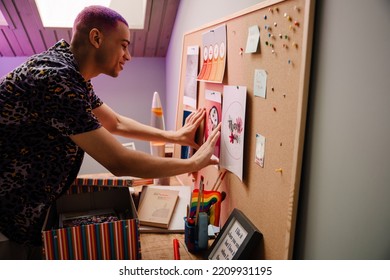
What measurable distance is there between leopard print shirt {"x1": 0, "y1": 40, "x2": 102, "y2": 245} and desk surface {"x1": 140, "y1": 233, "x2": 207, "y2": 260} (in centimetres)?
35

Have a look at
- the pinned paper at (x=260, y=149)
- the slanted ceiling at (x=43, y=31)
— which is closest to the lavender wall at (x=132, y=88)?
the slanted ceiling at (x=43, y=31)

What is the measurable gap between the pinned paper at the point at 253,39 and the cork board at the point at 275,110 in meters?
0.01

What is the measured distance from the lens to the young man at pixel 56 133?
99cm

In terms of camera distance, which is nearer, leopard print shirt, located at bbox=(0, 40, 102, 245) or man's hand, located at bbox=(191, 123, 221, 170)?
leopard print shirt, located at bbox=(0, 40, 102, 245)

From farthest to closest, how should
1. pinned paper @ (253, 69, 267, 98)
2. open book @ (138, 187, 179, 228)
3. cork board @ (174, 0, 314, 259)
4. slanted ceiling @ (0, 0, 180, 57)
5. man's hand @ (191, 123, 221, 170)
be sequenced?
slanted ceiling @ (0, 0, 180, 57)
open book @ (138, 187, 179, 228)
man's hand @ (191, 123, 221, 170)
pinned paper @ (253, 69, 267, 98)
cork board @ (174, 0, 314, 259)

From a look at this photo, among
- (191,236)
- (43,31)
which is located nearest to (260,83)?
(191,236)

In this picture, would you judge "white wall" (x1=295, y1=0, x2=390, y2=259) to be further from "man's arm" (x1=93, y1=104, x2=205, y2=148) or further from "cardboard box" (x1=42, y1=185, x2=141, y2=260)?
"man's arm" (x1=93, y1=104, x2=205, y2=148)

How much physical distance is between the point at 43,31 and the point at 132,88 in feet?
2.68

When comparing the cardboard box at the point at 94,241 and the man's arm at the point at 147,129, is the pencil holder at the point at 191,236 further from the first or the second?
the man's arm at the point at 147,129

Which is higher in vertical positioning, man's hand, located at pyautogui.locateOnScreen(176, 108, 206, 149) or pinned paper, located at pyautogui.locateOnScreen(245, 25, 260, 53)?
pinned paper, located at pyautogui.locateOnScreen(245, 25, 260, 53)

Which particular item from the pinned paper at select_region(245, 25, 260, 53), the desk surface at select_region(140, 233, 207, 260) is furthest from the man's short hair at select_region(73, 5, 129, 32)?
the desk surface at select_region(140, 233, 207, 260)

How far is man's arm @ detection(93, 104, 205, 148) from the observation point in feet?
4.94

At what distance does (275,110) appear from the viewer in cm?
91
